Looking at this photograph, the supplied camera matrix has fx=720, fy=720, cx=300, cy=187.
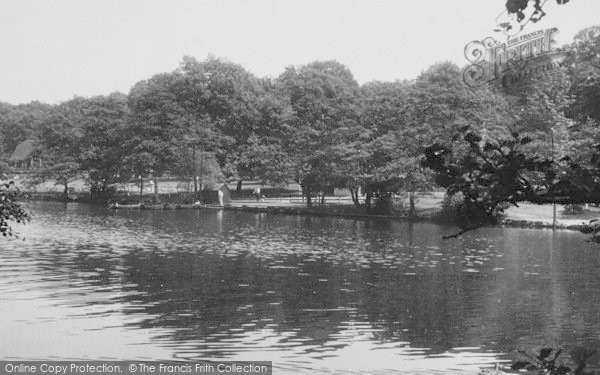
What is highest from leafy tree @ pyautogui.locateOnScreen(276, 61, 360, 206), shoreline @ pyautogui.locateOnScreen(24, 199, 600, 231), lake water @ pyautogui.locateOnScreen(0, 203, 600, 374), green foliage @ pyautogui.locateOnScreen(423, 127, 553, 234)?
leafy tree @ pyautogui.locateOnScreen(276, 61, 360, 206)

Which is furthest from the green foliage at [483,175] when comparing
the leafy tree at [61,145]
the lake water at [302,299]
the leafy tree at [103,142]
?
the leafy tree at [61,145]

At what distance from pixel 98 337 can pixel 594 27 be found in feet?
299

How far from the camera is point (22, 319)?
2244 centimetres

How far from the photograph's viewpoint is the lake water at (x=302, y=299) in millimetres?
19047

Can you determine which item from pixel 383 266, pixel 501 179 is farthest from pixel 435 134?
pixel 501 179

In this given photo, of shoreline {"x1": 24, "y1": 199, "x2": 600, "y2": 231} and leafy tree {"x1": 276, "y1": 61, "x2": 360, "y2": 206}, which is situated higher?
leafy tree {"x1": 276, "y1": 61, "x2": 360, "y2": 206}

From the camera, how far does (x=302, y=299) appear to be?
2680 centimetres

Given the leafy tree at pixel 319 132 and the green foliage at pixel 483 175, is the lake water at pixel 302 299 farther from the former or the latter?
the leafy tree at pixel 319 132

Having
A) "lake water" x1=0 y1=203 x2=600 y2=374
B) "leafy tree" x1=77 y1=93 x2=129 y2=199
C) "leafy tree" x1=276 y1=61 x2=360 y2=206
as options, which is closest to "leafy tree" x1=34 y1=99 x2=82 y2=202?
"leafy tree" x1=77 y1=93 x2=129 y2=199

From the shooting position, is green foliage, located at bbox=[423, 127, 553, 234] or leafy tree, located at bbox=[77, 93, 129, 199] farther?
leafy tree, located at bbox=[77, 93, 129, 199]

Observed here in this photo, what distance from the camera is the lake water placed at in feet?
62.5

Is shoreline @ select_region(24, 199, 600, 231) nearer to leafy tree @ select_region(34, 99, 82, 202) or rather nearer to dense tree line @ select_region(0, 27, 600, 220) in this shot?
dense tree line @ select_region(0, 27, 600, 220)

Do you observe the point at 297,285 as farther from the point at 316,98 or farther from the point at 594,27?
the point at 594,27

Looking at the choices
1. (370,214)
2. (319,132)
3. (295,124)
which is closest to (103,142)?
(295,124)
